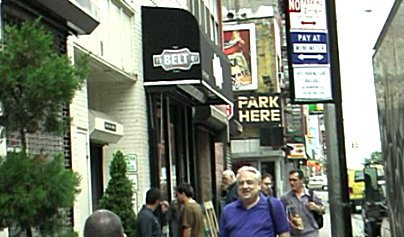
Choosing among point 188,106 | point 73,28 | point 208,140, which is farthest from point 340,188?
point 208,140

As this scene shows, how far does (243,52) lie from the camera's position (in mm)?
42438

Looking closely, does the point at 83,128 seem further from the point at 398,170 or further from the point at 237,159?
the point at 237,159

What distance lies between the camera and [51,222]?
19.3 feet

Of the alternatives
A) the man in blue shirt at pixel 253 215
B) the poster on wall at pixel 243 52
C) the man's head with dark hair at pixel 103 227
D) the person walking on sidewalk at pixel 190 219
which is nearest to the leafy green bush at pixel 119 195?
the person walking on sidewalk at pixel 190 219

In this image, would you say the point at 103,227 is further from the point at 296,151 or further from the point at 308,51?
the point at 296,151

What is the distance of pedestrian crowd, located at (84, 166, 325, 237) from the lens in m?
7.65

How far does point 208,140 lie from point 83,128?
1376 cm

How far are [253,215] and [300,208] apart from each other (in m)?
3.13

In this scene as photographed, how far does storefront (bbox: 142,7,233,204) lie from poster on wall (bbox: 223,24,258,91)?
59.1 ft

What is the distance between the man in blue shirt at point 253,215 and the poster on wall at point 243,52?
34.5 meters

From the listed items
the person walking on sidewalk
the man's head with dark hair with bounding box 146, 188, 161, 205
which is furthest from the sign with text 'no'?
the man's head with dark hair with bounding box 146, 188, 161, 205

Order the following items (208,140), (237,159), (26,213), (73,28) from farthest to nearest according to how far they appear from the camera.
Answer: (237,159) → (208,140) → (73,28) → (26,213)

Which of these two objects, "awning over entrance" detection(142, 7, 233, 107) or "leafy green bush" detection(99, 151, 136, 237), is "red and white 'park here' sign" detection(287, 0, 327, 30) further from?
"leafy green bush" detection(99, 151, 136, 237)

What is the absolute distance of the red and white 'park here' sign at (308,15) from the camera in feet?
39.1
